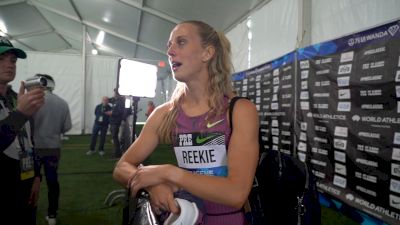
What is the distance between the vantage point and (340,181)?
11.2ft

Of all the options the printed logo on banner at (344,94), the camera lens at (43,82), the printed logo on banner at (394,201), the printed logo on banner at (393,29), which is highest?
the printed logo on banner at (393,29)

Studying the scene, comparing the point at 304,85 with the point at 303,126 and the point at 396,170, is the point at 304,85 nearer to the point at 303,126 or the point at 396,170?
the point at 303,126

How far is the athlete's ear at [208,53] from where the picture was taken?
1.35 m

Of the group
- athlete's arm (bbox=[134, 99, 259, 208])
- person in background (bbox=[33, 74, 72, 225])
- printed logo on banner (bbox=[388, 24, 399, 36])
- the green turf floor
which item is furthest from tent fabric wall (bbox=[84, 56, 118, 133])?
athlete's arm (bbox=[134, 99, 259, 208])

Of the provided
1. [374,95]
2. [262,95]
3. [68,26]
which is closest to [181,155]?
[374,95]

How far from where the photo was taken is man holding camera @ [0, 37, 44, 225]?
1.66 m

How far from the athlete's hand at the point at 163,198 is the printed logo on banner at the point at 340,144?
9.22 feet

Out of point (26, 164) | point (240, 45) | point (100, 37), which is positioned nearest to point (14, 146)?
point (26, 164)

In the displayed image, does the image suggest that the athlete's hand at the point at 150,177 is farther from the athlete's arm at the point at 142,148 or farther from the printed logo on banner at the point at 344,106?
the printed logo on banner at the point at 344,106

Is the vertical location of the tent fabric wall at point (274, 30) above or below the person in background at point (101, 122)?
above

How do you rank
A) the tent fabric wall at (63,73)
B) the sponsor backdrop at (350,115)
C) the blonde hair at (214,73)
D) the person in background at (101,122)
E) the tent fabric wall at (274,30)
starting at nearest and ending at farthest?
→ the blonde hair at (214,73), the sponsor backdrop at (350,115), the tent fabric wall at (274,30), the person in background at (101,122), the tent fabric wall at (63,73)

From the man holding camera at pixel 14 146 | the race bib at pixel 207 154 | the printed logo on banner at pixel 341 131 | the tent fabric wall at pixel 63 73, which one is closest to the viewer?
the race bib at pixel 207 154

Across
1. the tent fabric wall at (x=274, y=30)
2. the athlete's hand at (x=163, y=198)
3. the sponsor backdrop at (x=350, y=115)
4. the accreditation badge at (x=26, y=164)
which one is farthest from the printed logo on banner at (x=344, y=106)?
the accreditation badge at (x=26, y=164)

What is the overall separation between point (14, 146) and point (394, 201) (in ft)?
9.69
